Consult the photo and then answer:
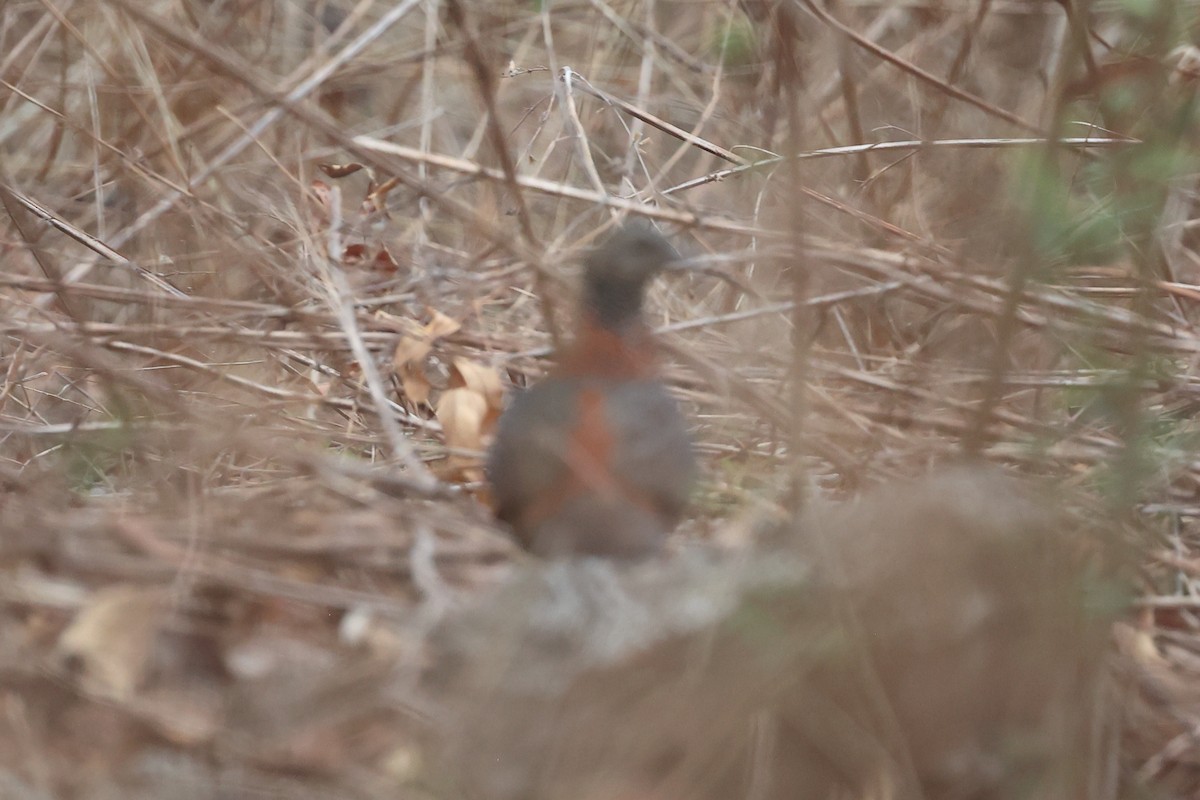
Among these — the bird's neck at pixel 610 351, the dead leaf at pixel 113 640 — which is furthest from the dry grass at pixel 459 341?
the bird's neck at pixel 610 351

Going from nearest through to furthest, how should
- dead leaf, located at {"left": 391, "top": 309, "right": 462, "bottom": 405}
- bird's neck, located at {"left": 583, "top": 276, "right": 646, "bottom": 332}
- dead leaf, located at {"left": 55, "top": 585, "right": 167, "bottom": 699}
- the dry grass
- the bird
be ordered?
the dry grass → dead leaf, located at {"left": 55, "top": 585, "right": 167, "bottom": 699} → the bird → bird's neck, located at {"left": 583, "top": 276, "right": 646, "bottom": 332} → dead leaf, located at {"left": 391, "top": 309, "right": 462, "bottom": 405}

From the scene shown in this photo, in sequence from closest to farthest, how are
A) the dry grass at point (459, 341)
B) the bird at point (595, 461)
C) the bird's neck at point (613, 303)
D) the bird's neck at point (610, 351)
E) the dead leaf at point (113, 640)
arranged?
the dry grass at point (459, 341), the dead leaf at point (113, 640), the bird at point (595, 461), the bird's neck at point (610, 351), the bird's neck at point (613, 303)

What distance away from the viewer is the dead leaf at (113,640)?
2000 mm

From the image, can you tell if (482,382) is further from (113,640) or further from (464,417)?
(113,640)

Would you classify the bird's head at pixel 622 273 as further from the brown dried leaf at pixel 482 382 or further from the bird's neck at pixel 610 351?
the brown dried leaf at pixel 482 382

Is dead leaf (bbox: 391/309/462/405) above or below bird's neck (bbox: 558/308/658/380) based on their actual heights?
below

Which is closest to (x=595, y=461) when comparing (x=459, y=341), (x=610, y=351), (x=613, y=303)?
(x=610, y=351)

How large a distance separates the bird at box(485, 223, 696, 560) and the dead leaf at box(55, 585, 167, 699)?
751mm

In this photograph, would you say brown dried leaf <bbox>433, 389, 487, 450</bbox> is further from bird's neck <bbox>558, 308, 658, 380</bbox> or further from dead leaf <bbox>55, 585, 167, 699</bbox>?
dead leaf <bbox>55, 585, 167, 699</bbox>

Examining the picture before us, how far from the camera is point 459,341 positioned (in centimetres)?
376

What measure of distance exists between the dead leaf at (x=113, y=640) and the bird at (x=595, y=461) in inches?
29.6

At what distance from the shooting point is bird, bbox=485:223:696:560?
8.32 ft

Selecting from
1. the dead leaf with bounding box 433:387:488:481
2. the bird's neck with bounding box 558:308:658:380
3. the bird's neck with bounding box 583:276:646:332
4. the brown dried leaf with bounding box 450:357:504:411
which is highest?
the bird's neck with bounding box 583:276:646:332

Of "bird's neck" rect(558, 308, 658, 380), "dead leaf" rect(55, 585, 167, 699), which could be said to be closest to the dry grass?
"dead leaf" rect(55, 585, 167, 699)
